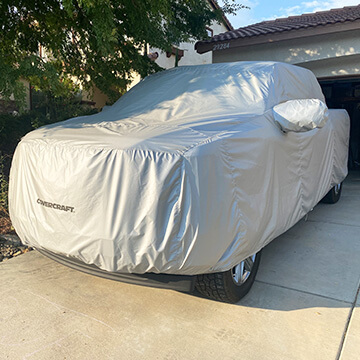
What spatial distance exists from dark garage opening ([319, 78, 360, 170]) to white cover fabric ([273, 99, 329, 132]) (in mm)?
8597

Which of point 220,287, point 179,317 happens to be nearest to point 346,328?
point 220,287

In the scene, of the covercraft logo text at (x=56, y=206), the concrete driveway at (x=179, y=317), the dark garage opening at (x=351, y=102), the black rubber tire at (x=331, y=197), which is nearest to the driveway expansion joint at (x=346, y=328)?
the concrete driveway at (x=179, y=317)

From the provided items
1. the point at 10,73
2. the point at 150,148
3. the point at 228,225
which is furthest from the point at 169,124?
the point at 10,73

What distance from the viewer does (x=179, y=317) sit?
2.73 metres

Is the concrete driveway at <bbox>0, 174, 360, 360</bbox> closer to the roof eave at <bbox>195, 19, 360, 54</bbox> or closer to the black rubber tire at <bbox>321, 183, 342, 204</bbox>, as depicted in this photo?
the black rubber tire at <bbox>321, 183, 342, 204</bbox>

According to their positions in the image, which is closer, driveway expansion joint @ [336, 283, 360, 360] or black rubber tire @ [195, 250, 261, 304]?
driveway expansion joint @ [336, 283, 360, 360]

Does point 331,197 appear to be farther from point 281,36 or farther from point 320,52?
point 281,36

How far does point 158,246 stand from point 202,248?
0.90 feet

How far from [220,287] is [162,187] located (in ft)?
3.11

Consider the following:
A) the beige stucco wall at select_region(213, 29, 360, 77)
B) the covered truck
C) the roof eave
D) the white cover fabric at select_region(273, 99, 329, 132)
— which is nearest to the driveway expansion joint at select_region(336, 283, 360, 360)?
the covered truck

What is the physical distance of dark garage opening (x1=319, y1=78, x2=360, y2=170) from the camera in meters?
11.1

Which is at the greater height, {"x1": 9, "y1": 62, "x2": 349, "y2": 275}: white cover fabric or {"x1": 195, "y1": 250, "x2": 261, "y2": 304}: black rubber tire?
{"x1": 9, "y1": 62, "x2": 349, "y2": 275}: white cover fabric

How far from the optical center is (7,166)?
587 centimetres

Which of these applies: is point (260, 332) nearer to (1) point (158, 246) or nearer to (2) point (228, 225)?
(2) point (228, 225)
